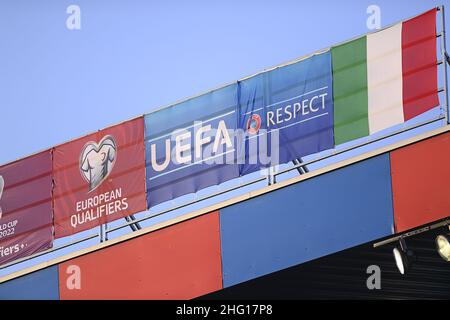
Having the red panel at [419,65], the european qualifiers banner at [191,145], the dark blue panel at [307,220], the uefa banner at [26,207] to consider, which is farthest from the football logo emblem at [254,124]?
the uefa banner at [26,207]

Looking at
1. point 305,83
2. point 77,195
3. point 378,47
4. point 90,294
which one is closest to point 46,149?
point 77,195

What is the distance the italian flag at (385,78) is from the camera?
52.7ft

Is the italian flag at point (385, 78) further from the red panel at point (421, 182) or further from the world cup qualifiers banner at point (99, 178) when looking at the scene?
the world cup qualifiers banner at point (99, 178)

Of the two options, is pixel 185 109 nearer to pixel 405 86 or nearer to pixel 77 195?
pixel 77 195

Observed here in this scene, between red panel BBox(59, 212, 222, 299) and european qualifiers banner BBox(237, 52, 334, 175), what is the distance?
Result: 1143 millimetres

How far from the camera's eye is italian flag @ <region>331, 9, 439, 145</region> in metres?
16.1

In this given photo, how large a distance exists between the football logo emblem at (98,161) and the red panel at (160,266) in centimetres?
127

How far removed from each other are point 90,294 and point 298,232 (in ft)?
12.3

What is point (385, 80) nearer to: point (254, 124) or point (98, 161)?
point (254, 124)

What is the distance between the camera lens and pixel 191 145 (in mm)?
17938

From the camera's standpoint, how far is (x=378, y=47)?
16578 millimetres

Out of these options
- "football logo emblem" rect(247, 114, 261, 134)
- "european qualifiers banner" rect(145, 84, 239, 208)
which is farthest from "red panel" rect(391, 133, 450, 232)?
"european qualifiers banner" rect(145, 84, 239, 208)

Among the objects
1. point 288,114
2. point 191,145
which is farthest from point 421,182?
point 191,145

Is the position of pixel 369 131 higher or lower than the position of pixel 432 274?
higher
